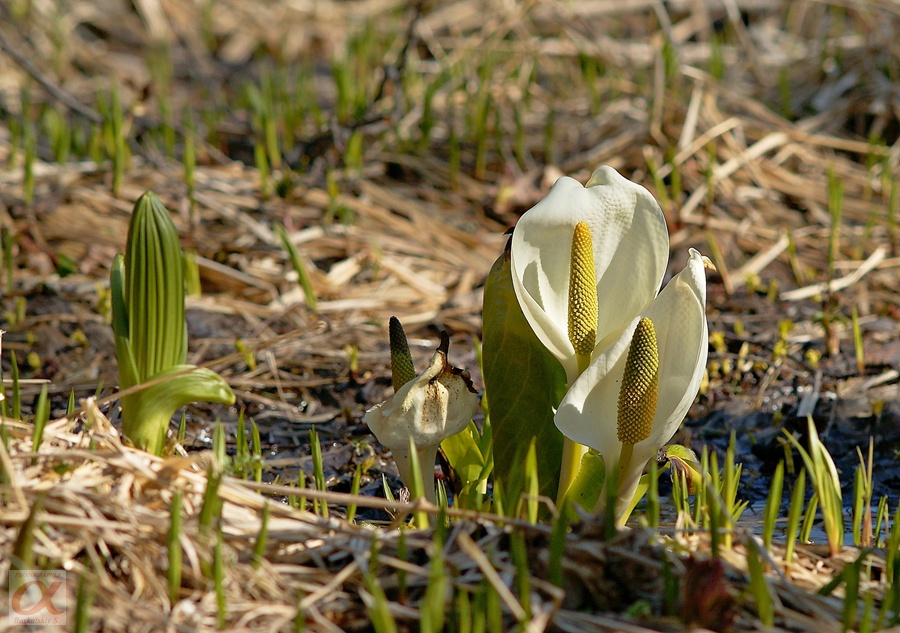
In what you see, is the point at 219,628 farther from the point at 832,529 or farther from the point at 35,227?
the point at 35,227

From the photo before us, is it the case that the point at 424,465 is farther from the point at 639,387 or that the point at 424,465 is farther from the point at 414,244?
the point at 414,244

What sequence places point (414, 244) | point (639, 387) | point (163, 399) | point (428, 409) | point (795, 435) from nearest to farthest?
point (639, 387) → point (428, 409) → point (163, 399) → point (795, 435) → point (414, 244)

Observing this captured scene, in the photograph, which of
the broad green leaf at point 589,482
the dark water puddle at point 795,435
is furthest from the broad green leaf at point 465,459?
the dark water puddle at point 795,435

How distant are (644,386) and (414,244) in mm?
2387

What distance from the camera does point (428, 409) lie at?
5.05 ft

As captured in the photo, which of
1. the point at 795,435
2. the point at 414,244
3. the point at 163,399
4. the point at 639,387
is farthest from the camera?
the point at 414,244

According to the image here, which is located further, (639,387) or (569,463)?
(569,463)

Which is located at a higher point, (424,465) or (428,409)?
(428,409)

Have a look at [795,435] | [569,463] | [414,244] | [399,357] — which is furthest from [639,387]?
[414,244]

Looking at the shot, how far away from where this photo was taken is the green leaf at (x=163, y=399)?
163cm

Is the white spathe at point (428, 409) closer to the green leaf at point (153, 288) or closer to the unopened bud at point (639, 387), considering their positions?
the unopened bud at point (639, 387)

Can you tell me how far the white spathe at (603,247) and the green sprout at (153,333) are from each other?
0.56m

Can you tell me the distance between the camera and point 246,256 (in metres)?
3.48

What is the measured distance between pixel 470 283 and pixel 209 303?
3.01 ft
